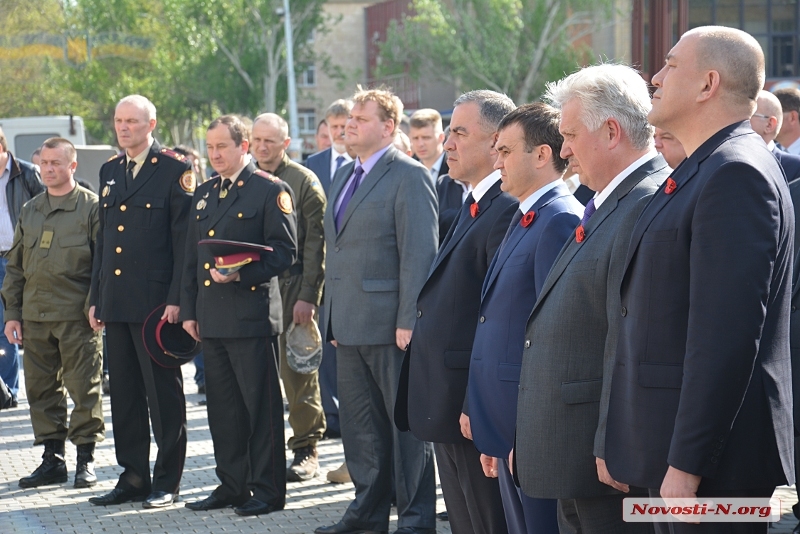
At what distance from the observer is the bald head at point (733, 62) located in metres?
2.95

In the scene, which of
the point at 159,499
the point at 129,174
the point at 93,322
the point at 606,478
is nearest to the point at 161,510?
the point at 159,499

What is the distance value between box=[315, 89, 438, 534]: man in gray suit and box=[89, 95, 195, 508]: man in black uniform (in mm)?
1179

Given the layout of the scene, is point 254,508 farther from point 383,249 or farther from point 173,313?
point 383,249

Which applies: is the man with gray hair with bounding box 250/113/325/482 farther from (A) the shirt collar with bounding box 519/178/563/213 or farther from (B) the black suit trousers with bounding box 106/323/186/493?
(A) the shirt collar with bounding box 519/178/563/213

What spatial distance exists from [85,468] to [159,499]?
867 millimetres

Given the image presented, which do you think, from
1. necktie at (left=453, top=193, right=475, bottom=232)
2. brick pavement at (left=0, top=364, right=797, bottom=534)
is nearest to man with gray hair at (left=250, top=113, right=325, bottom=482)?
brick pavement at (left=0, top=364, right=797, bottom=534)

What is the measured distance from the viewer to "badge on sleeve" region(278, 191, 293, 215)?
622 cm

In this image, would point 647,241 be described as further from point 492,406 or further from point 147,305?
point 147,305

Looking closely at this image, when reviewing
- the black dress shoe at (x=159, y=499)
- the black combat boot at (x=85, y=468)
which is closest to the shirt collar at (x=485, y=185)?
the black dress shoe at (x=159, y=499)

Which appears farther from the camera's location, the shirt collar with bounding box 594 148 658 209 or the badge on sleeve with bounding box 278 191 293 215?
the badge on sleeve with bounding box 278 191 293 215

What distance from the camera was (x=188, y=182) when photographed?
671cm

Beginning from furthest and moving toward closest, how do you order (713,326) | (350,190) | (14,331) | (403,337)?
(14,331) < (350,190) < (403,337) < (713,326)

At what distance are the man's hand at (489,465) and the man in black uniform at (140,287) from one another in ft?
9.35

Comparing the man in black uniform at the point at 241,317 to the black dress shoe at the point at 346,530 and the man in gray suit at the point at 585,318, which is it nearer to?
the black dress shoe at the point at 346,530
